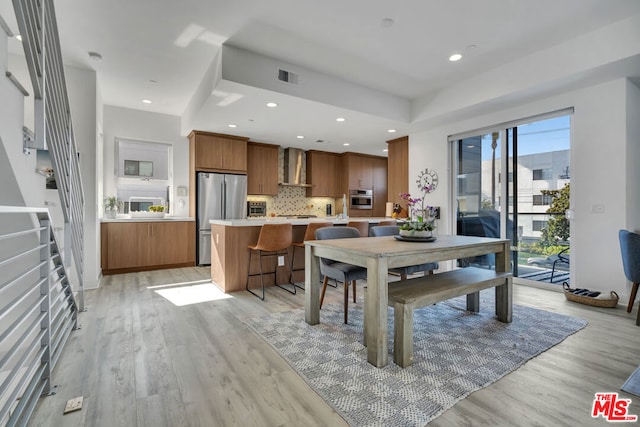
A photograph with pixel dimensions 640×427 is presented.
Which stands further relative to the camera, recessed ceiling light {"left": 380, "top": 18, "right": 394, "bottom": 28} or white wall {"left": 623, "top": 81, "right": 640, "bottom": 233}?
white wall {"left": 623, "top": 81, "right": 640, "bottom": 233}

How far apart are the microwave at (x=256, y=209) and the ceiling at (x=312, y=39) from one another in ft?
7.56

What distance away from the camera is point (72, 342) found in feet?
7.63

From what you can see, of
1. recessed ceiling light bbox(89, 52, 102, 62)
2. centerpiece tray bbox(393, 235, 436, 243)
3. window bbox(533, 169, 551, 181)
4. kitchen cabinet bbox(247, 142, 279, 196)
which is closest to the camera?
centerpiece tray bbox(393, 235, 436, 243)

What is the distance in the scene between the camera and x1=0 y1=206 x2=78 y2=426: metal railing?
129 centimetres

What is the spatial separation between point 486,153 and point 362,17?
2958mm

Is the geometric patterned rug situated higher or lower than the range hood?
lower

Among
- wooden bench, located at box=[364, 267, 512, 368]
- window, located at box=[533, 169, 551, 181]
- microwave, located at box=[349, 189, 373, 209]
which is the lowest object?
wooden bench, located at box=[364, 267, 512, 368]

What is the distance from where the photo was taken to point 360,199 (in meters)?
7.57

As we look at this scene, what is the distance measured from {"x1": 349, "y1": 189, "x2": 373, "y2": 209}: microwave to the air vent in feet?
13.2

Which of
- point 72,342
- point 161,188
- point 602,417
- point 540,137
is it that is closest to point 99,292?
point 72,342

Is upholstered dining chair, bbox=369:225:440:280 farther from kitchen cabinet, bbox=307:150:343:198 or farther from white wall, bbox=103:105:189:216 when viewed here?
white wall, bbox=103:105:189:216

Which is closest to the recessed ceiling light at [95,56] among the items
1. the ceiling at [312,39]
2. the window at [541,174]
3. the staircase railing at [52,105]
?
the ceiling at [312,39]

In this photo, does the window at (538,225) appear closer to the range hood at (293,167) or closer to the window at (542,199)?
the window at (542,199)

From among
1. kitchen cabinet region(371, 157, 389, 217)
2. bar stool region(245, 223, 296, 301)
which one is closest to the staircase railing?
bar stool region(245, 223, 296, 301)
